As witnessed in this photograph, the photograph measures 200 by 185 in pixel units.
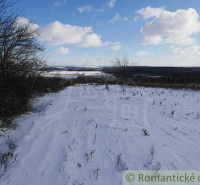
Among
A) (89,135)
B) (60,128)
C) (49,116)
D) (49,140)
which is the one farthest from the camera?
(49,116)

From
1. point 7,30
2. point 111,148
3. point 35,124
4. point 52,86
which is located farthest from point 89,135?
point 52,86

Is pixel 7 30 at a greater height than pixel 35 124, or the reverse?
pixel 7 30

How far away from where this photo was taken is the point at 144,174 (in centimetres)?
258

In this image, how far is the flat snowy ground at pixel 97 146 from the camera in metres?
2.57

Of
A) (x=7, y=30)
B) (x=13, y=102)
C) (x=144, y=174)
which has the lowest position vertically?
(x=144, y=174)

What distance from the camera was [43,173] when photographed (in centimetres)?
259

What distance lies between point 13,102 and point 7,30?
95.1 inches

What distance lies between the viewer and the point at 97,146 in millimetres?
3418

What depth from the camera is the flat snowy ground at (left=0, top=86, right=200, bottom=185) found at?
257 cm

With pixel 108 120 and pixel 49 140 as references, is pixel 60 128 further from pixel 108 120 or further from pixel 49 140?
pixel 108 120

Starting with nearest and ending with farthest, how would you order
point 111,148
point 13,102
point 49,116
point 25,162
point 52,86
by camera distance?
point 25,162 < point 111,148 < point 13,102 < point 49,116 < point 52,86

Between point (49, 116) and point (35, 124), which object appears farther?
point (49, 116)

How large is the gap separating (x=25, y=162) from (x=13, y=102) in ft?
8.63

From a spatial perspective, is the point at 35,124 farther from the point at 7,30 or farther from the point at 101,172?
the point at 7,30
